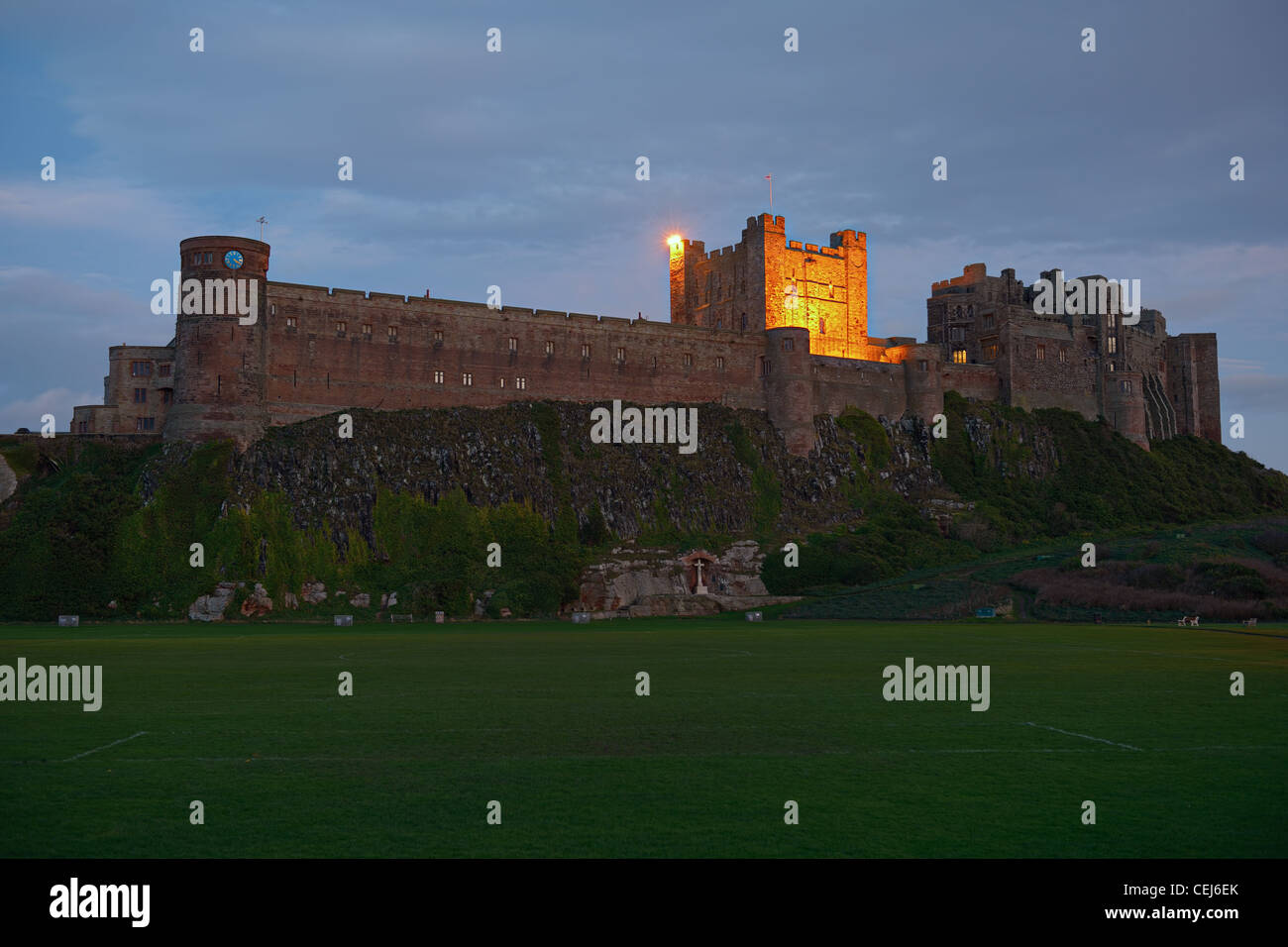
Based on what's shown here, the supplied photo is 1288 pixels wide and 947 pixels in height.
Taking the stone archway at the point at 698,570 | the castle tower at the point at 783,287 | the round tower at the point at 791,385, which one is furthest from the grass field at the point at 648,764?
the castle tower at the point at 783,287

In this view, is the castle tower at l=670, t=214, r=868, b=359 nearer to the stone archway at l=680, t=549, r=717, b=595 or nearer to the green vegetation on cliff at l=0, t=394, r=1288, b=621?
the green vegetation on cliff at l=0, t=394, r=1288, b=621

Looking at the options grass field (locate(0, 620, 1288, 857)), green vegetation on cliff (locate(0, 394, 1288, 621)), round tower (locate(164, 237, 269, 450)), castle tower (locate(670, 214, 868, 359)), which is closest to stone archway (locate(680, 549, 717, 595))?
green vegetation on cliff (locate(0, 394, 1288, 621))

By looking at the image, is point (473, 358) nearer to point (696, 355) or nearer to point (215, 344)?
point (215, 344)

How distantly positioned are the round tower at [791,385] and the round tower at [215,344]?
120 feet

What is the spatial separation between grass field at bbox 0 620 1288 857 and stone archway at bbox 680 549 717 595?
4287 cm

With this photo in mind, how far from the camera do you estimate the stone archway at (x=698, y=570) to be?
228ft

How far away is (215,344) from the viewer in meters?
67.3

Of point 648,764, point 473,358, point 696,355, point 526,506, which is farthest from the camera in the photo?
point 696,355

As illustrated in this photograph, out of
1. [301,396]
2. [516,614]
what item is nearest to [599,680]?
[516,614]

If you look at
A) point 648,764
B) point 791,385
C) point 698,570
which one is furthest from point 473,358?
point 648,764

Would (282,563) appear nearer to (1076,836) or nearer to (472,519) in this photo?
(472,519)

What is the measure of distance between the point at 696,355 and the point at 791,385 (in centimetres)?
721

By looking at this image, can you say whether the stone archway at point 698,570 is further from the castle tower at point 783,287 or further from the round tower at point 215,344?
the castle tower at point 783,287

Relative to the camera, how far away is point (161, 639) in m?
40.5
